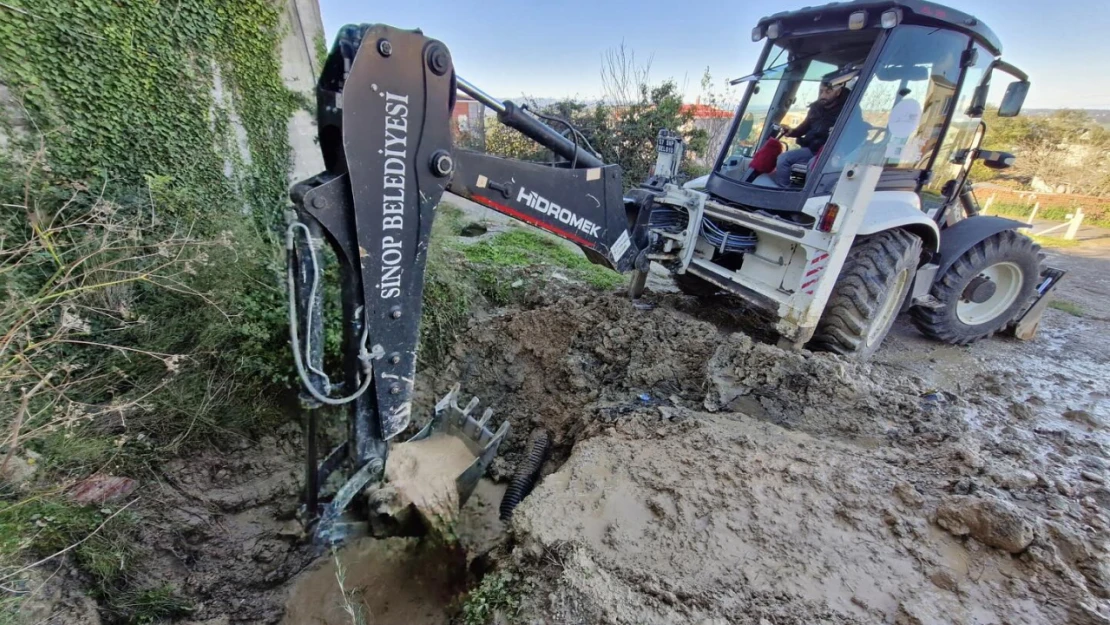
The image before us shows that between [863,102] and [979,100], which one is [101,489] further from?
[979,100]

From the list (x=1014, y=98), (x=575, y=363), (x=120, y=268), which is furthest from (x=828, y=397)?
(x=120, y=268)

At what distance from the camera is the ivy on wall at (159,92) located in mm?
2877

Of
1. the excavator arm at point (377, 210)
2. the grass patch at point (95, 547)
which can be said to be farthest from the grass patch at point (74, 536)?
the excavator arm at point (377, 210)

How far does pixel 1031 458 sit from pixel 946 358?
2.15m

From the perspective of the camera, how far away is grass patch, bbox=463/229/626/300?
16.9 ft

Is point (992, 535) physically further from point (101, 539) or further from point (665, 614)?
point (101, 539)

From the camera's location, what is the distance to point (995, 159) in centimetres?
435

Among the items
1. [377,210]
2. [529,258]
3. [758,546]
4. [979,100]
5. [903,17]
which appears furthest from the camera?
[529,258]

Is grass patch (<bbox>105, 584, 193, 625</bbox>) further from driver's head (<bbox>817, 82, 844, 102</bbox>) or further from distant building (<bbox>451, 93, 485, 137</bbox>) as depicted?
distant building (<bbox>451, 93, 485, 137</bbox>)

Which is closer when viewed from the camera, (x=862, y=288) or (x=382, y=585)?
(x=382, y=585)

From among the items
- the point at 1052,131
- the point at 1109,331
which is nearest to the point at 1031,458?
the point at 1109,331

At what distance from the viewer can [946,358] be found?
4.45 m

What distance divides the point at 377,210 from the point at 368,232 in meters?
0.09

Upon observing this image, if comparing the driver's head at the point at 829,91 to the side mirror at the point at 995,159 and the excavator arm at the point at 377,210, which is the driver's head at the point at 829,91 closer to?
the side mirror at the point at 995,159
